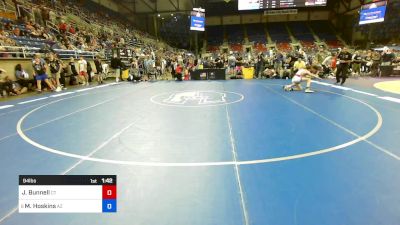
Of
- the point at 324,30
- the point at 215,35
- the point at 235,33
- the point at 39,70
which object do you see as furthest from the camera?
the point at 215,35

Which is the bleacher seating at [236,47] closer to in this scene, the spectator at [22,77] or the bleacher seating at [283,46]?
the bleacher seating at [283,46]

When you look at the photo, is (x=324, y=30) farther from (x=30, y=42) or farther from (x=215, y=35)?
(x=30, y=42)

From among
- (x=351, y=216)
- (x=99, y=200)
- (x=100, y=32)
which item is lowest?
(x=351, y=216)

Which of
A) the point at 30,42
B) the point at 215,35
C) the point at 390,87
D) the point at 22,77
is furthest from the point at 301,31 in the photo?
the point at 22,77

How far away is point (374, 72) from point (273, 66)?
6.29 m

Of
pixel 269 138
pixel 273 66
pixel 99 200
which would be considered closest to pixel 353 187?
pixel 269 138

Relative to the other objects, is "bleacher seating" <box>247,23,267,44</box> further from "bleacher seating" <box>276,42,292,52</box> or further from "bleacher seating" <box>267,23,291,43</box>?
"bleacher seating" <box>276,42,292,52</box>

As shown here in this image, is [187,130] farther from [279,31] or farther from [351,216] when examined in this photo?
[279,31]

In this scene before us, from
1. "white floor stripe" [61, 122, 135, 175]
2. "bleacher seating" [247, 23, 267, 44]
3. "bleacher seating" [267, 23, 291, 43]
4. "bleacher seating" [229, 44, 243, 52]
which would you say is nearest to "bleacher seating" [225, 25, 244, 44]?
"bleacher seating" [229, 44, 243, 52]

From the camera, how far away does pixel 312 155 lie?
10.7 feet

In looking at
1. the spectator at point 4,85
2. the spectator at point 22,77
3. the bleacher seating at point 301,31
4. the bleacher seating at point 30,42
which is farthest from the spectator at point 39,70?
the bleacher seating at point 301,31
